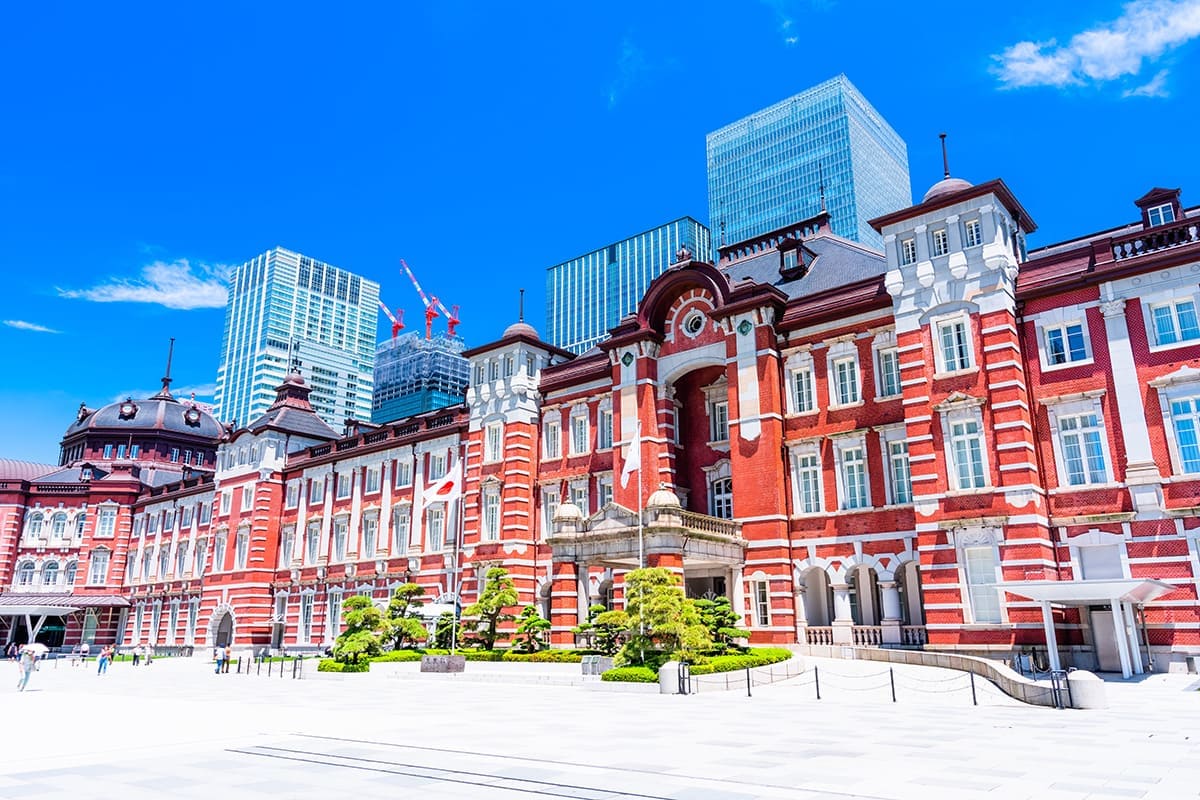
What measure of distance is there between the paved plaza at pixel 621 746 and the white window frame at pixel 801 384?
38.8 feet

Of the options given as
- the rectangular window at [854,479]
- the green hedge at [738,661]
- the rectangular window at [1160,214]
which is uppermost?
the rectangular window at [1160,214]

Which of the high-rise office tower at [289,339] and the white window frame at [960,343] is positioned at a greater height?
the high-rise office tower at [289,339]

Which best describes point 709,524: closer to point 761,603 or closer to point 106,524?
point 761,603

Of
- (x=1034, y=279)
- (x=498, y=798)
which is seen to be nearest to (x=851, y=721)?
(x=498, y=798)

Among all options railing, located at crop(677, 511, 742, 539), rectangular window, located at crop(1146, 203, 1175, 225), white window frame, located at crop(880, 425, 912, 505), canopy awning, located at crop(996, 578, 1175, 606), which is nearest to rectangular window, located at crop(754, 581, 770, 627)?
railing, located at crop(677, 511, 742, 539)

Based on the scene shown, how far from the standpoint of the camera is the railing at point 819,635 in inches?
1163

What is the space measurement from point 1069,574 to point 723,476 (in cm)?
1326

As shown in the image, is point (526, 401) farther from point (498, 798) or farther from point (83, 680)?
point (498, 798)

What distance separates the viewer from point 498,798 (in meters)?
9.14

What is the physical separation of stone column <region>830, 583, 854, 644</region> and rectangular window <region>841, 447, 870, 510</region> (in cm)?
295

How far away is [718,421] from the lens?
1422 inches

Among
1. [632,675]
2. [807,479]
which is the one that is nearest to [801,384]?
[807,479]

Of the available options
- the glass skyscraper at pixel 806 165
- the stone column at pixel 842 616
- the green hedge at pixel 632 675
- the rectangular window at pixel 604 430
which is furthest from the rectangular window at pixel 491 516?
the glass skyscraper at pixel 806 165

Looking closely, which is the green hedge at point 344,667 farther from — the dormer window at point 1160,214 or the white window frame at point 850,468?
the dormer window at point 1160,214
